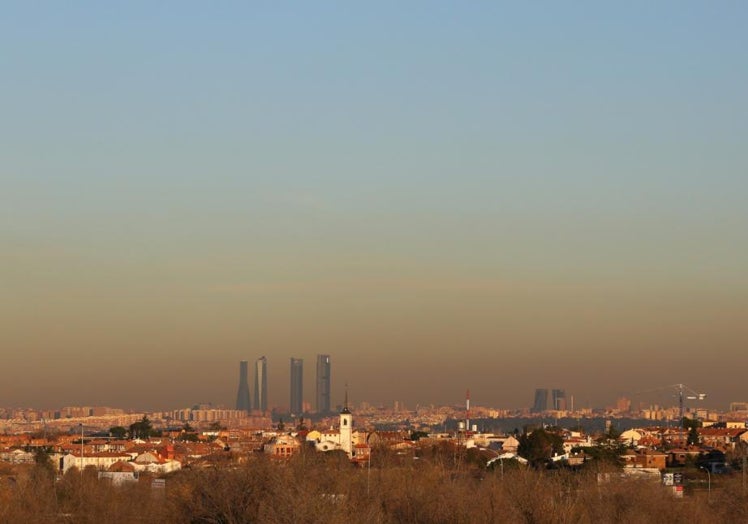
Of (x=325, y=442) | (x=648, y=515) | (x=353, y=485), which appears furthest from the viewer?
(x=325, y=442)

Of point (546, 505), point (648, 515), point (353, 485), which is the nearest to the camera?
point (546, 505)

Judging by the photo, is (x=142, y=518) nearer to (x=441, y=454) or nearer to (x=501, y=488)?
(x=501, y=488)

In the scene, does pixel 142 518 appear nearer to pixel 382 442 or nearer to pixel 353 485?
pixel 353 485

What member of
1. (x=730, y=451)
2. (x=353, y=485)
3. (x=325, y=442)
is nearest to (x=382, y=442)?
(x=325, y=442)

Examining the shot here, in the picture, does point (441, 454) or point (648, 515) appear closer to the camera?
point (648, 515)

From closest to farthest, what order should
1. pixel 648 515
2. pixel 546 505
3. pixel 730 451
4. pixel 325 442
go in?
pixel 546 505 < pixel 648 515 < pixel 730 451 < pixel 325 442

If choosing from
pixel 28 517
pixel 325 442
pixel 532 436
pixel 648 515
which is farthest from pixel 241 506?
pixel 325 442
